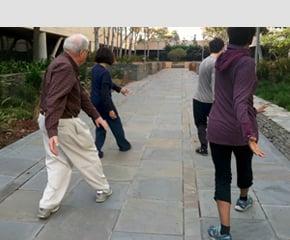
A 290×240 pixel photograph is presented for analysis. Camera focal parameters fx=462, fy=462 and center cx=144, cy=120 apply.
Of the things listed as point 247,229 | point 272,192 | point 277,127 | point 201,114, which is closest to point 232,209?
point 247,229

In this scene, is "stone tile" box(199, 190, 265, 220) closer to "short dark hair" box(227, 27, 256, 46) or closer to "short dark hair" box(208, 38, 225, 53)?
"short dark hair" box(227, 27, 256, 46)

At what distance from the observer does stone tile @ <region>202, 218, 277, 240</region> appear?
13.1 ft

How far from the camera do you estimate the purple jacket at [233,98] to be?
131 inches

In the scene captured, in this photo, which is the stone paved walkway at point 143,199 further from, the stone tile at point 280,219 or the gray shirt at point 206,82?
the gray shirt at point 206,82

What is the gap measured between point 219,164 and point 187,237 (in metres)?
0.73

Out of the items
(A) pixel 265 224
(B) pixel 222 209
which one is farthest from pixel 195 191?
(B) pixel 222 209

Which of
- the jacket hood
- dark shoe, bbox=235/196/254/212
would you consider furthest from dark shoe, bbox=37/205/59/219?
the jacket hood

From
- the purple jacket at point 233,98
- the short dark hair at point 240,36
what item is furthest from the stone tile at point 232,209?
the short dark hair at point 240,36

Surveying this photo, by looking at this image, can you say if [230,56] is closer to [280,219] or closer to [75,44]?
[75,44]

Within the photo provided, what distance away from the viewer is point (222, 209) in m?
3.74

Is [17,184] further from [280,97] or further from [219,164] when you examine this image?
[280,97]

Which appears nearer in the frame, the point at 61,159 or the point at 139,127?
the point at 61,159

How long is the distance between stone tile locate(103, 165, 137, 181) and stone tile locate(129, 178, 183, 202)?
0.23m

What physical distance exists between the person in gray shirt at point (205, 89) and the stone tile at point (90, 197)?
6.47ft
